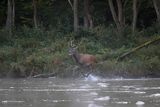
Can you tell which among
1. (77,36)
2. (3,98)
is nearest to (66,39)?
(77,36)

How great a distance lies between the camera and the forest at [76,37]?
109 feet

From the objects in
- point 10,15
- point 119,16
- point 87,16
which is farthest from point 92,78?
point 10,15

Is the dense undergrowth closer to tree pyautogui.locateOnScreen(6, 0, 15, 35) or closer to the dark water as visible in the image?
tree pyautogui.locateOnScreen(6, 0, 15, 35)

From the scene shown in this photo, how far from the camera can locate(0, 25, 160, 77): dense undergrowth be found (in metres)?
32.9

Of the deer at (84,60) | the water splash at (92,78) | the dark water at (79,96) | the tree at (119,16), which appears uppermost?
the tree at (119,16)

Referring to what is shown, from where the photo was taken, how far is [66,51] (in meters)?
36.0

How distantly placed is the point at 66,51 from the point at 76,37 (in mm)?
4242

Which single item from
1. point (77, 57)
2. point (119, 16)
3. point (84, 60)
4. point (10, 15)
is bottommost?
point (84, 60)

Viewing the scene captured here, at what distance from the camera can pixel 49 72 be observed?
3359 cm

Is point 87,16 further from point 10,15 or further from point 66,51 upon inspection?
point 66,51

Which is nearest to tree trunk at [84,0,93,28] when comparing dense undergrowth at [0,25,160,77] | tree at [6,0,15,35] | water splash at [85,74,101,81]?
dense undergrowth at [0,25,160,77]

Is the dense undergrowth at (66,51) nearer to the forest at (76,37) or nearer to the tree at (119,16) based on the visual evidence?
the forest at (76,37)

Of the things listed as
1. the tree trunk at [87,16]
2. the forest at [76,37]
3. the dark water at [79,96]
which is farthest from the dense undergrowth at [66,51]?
the dark water at [79,96]

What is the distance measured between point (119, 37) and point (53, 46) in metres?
5.20
